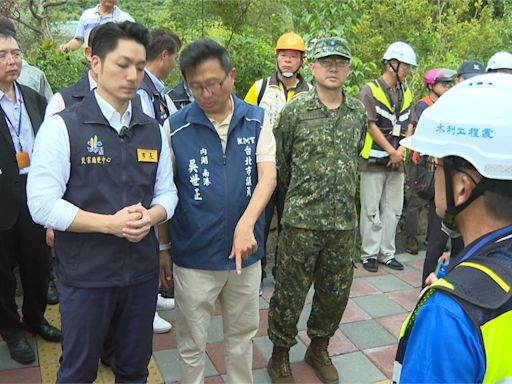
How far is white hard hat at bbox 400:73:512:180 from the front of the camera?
1155 mm

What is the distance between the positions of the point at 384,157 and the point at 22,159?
3.09 m

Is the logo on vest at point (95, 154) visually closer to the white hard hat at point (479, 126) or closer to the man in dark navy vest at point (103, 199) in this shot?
the man in dark navy vest at point (103, 199)

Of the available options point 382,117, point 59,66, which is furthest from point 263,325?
point 59,66

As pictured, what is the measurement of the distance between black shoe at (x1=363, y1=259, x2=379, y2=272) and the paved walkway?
409 mm

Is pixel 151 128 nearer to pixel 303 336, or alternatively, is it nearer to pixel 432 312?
pixel 432 312

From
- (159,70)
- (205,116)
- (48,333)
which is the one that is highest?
(159,70)

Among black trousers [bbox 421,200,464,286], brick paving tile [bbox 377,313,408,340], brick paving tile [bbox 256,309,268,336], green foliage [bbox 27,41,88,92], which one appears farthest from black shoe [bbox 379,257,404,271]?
green foliage [bbox 27,41,88,92]

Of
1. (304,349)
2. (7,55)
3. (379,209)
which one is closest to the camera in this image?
(7,55)

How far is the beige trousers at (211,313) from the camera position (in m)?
2.50

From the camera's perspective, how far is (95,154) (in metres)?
2.10

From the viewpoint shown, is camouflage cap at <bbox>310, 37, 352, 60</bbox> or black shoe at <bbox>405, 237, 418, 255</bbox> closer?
camouflage cap at <bbox>310, 37, 352, 60</bbox>

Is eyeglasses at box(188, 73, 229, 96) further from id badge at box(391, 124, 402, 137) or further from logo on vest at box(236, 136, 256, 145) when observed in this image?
id badge at box(391, 124, 402, 137)

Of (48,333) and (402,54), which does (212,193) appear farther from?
(402,54)

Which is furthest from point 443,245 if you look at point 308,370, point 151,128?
point 151,128
